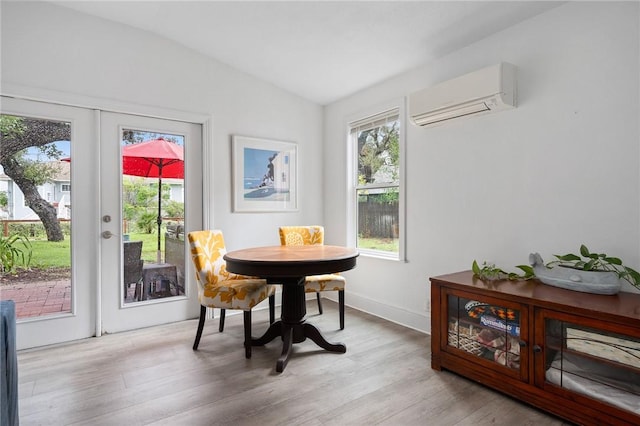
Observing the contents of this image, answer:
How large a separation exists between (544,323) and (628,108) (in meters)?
1.29

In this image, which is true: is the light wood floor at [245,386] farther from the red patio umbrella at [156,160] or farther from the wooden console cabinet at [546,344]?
the red patio umbrella at [156,160]

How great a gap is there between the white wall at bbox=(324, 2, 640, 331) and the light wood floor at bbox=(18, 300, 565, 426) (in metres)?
0.89

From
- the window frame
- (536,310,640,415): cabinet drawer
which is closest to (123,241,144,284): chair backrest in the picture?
the window frame

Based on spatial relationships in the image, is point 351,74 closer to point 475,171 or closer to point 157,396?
point 475,171

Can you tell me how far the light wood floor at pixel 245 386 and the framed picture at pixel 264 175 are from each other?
1.44m

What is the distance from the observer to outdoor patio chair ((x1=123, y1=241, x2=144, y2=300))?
3.18 metres

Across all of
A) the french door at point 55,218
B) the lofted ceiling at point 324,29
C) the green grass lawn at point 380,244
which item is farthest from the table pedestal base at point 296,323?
the lofted ceiling at point 324,29

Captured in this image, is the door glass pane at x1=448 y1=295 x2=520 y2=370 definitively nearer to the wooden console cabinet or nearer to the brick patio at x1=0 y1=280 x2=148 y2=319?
the wooden console cabinet

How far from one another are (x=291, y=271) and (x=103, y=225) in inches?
75.0

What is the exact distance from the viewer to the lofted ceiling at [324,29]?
2.43m

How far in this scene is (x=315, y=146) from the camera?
4.26 meters

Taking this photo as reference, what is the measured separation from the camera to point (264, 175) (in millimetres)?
3852

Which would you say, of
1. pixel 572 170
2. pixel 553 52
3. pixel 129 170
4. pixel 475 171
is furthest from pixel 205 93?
pixel 572 170

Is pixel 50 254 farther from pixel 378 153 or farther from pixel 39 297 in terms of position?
pixel 378 153
